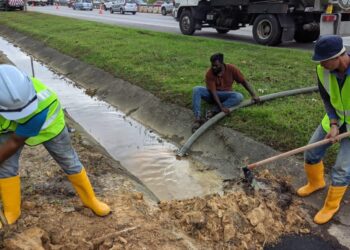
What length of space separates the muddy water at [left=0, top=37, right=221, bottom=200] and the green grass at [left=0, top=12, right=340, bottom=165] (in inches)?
38.0

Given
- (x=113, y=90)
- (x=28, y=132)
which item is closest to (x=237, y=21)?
(x=113, y=90)

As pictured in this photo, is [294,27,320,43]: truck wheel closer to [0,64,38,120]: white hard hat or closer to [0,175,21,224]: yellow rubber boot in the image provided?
[0,175,21,224]: yellow rubber boot

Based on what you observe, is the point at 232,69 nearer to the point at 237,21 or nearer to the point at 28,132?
the point at 28,132

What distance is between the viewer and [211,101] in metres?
7.32

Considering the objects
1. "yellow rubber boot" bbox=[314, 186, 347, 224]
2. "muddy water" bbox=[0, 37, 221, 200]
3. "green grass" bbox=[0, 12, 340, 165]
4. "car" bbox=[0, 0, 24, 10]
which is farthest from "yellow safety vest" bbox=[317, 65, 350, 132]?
"car" bbox=[0, 0, 24, 10]

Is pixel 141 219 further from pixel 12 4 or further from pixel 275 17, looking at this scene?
pixel 12 4

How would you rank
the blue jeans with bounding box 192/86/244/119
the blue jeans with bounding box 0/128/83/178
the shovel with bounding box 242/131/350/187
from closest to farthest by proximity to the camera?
the blue jeans with bounding box 0/128/83/178 → the shovel with bounding box 242/131/350/187 → the blue jeans with bounding box 192/86/244/119

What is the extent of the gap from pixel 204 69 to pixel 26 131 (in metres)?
7.20

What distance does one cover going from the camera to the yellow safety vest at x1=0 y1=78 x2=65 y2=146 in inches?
134

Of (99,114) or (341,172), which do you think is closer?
(341,172)

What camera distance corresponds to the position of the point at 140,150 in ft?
23.1

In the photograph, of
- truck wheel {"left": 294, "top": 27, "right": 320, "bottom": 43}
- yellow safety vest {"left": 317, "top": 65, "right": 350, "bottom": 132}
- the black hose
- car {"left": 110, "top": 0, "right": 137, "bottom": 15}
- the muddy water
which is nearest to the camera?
yellow safety vest {"left": 317, "top": 65, "right": 350, "bottom": 132}

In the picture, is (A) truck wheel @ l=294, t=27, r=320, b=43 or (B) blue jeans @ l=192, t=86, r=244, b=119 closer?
(B) blue jeans @ l=192, t=86, r=244, b=119

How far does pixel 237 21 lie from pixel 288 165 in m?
10.8
